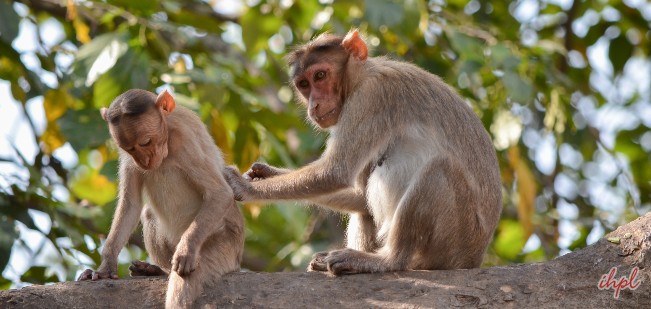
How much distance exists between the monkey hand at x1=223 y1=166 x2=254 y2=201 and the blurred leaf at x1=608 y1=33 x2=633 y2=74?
24.9 ft

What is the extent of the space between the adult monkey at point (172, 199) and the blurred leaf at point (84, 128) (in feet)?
3.29

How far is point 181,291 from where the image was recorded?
23.3ft

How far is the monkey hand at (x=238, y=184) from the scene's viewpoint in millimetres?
8023

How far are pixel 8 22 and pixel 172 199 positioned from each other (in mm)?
2976

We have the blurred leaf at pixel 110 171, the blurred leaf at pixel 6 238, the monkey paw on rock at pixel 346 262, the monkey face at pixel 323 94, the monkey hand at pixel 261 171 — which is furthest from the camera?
the blurred leaf at pixel 110 171

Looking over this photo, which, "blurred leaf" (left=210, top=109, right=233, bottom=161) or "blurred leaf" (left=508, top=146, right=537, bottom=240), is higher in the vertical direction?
"blurred leaf" (left=210, top=109, right=233, bottom=161)

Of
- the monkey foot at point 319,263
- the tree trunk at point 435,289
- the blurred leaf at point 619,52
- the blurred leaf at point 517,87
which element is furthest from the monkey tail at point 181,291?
the blurred leaf at point 619,52

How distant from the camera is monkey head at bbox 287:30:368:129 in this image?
8562mm

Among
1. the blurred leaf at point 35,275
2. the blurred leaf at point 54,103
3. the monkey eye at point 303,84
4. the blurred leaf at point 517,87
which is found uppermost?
the blurred leaf at point 54,103

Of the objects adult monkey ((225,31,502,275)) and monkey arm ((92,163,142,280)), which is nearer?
monkey arm ((92,163,142,280))

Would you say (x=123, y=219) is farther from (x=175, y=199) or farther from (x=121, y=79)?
(x=121, y=79)

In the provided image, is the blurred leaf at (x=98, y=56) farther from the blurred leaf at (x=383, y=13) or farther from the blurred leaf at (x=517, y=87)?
the blurred leaf at (x=517, y=87)

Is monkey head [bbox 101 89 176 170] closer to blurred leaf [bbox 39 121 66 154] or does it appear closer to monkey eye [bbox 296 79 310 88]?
monkey eye [bbox 296 79 310 88]

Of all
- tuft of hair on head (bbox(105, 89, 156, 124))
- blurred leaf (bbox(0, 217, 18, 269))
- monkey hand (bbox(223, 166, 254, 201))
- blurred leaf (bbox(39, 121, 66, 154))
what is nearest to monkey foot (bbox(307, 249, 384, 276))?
monkey hand (bbox(223, 166, 254, 201))
